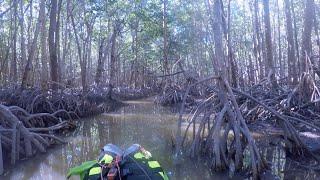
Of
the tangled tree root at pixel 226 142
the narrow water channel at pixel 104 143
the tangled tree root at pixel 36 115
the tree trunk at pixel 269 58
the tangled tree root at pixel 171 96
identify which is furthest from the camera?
the tangled tree root at pixel 171 96

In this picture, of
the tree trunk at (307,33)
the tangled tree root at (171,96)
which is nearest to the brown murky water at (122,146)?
the tree trunk at (307,33)

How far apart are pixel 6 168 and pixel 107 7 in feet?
37.1

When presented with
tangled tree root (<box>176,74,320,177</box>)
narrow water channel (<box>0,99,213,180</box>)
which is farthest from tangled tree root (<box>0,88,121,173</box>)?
tangled tree root (<box>176,74,320,177</box>)

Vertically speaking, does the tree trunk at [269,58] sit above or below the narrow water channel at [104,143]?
above

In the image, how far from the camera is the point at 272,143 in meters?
6.50

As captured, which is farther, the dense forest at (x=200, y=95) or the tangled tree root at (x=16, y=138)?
the tangled tree root at (x=16, y=138)

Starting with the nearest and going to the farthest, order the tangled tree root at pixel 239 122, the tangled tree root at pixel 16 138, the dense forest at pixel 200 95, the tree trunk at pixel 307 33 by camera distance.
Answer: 1. the tangled tree root at pixel 239 122
2. the dense forest at pixel 200 95
3. the tangled tree root at pixel 16 138
4. the tree trunk at pixel 307 33

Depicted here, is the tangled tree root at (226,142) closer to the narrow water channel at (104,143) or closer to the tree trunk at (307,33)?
the narrow water channel at (104,143)

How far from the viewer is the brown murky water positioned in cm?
504

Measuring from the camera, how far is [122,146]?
679 centimetres

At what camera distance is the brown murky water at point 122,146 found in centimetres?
504

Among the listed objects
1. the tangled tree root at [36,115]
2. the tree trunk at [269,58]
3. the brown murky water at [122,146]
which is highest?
the tree trunk at [269,58]

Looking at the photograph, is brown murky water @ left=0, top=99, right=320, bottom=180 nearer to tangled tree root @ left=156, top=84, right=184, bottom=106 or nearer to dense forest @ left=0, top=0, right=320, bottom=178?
dense forest @ left=0, top=0, right=320, bottom=178

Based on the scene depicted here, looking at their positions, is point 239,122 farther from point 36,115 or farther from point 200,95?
point 200,95
